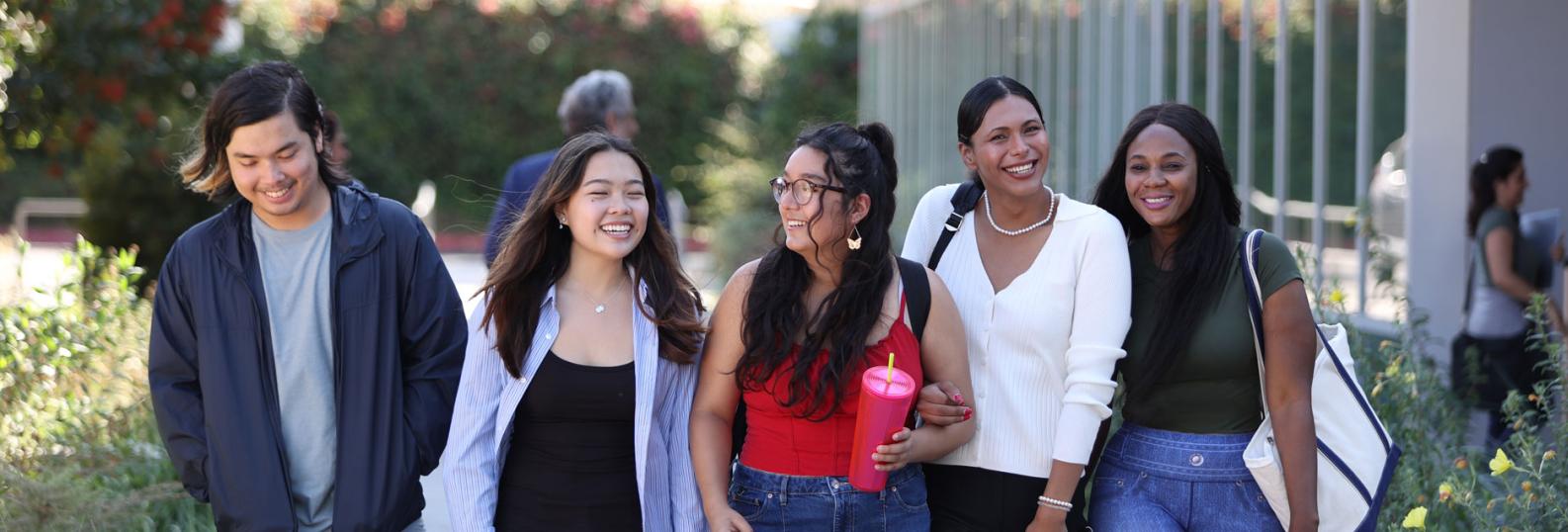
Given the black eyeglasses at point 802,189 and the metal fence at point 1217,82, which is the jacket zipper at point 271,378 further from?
the metal fence at point 1217,82

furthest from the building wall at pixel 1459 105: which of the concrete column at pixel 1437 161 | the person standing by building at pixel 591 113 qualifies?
the person standing by building at pixel 591 113

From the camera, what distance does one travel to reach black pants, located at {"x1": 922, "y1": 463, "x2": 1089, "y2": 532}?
3230 millimetres

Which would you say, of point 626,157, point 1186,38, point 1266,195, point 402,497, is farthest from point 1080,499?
point 1186,38

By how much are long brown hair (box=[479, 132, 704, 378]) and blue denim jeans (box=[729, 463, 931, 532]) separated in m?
0.33

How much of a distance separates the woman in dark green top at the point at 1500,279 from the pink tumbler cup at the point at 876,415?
4.24m

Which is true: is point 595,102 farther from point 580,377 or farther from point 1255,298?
point 1255,298

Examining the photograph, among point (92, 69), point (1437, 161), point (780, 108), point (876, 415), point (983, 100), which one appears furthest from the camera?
point (780, 108)

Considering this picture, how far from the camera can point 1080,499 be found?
3.32 m

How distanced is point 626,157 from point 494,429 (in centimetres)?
65

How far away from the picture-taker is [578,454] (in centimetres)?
318

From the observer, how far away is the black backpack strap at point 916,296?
3162 mm

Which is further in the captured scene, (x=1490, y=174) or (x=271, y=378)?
(x=1490, y=174)

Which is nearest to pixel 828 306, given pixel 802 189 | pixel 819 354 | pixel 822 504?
pixel 819 354

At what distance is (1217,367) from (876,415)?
77cm
